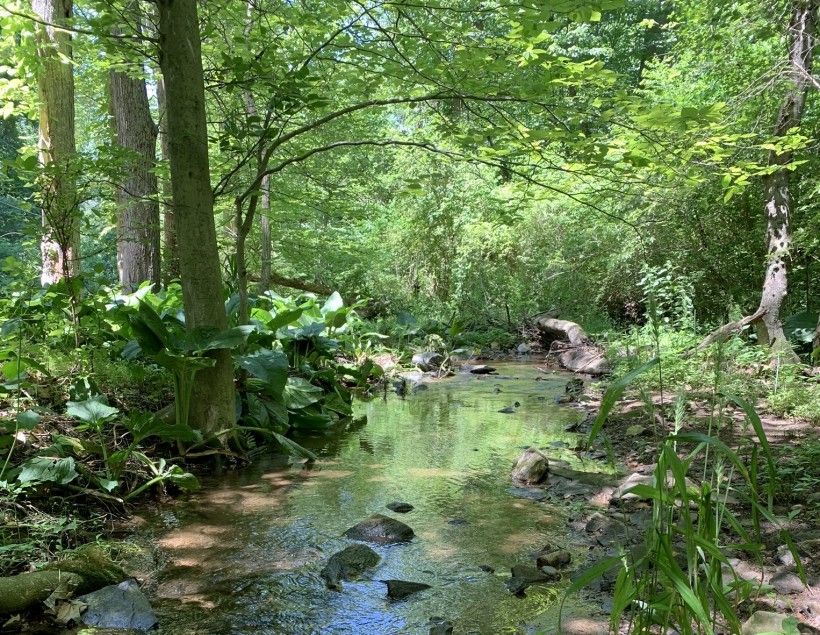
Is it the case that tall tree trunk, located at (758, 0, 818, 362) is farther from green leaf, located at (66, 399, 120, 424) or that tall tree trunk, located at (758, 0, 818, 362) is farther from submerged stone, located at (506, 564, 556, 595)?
green leaf, located at (66, 399, 120, 424)

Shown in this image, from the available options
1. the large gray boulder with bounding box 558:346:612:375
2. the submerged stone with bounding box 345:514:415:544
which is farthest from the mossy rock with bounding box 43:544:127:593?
the large gray boulder with bounding box 558:346:612:375

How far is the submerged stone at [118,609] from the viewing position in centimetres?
217

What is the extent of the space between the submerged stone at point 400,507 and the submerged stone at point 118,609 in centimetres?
155

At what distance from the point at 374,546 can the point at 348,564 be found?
11.8 inches

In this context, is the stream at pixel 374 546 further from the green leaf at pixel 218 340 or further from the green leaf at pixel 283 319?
the green leaf at pixel 283 319

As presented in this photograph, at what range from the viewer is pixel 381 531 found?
311 cm

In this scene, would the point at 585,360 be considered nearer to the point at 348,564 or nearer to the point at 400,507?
the point at 400,507

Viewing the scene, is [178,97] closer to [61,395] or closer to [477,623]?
[61,395]

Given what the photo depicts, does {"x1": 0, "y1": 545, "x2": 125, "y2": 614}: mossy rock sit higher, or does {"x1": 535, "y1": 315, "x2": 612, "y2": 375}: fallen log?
{"x1": 535, "y1": 315, "x2": 612, "y2": 375}: fallen log

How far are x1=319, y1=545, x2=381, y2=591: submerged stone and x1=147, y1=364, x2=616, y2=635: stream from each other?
1.7 inches

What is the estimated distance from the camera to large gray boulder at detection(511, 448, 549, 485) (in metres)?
4.05

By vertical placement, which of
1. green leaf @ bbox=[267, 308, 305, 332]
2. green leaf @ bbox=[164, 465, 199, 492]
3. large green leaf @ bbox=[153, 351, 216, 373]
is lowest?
green leaf @ bbox=[164, 465, 199, 492]

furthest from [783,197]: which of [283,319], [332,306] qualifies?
[283,319]

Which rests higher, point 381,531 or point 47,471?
point 47,471
